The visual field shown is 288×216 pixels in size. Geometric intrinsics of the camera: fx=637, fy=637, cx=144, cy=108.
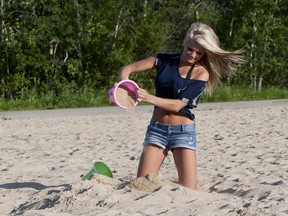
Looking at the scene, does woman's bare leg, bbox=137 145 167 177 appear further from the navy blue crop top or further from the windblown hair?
the windblown hair

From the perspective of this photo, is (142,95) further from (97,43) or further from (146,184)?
(97,43)

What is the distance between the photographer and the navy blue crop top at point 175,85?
5.07 meters

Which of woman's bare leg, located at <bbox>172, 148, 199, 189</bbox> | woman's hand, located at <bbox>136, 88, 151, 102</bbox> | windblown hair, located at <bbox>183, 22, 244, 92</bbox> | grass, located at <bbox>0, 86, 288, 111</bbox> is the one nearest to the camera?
woman's hand, located at <bbox>136, 88, 151, 102</bbox>

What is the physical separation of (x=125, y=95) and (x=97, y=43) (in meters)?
19.8

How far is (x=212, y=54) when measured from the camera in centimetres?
509

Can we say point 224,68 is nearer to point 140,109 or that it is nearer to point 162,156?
point 162,156

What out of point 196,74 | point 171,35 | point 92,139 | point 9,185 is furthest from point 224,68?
point 171,35

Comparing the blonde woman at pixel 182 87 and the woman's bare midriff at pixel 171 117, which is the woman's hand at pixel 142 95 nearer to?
the blonde woman at pixel 182 87

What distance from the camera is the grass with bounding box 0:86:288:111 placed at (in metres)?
18.3

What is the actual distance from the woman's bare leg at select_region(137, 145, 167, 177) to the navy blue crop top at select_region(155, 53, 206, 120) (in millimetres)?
415

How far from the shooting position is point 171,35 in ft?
95.5

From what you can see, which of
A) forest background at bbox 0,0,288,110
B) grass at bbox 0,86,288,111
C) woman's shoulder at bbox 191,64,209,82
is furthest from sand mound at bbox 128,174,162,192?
forest background at bbox 0,0,288,110

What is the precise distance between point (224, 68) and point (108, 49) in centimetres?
1956

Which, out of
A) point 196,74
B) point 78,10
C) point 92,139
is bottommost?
point 92,139
